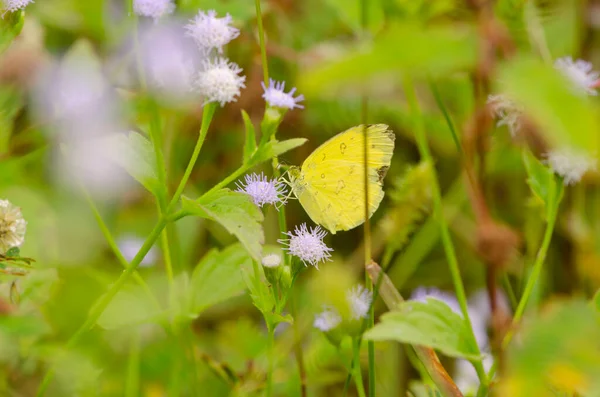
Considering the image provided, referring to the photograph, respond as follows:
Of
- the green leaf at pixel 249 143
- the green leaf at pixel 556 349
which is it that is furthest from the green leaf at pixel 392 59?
the green leaf at pixel 249 143

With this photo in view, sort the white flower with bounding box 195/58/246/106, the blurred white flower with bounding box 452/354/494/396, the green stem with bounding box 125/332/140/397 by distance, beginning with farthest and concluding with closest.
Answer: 1. the blurred white flower with bounding box 452/354/494/396
2. the green stem with bounding box 125/332/140/397
3. the white flower with bounding box 195/58/246/106

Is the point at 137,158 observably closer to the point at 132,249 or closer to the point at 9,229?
the point at 9,229

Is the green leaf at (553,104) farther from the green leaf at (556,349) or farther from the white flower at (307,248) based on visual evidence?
the white flower at (307,248)

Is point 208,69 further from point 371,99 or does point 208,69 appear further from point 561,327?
point 371,99

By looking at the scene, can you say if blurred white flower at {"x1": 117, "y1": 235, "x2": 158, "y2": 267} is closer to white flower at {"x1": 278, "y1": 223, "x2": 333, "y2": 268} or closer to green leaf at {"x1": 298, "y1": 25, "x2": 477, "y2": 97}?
white flower at {"x1": 278, "y1": 223, "x2": 333, "y2": 268}

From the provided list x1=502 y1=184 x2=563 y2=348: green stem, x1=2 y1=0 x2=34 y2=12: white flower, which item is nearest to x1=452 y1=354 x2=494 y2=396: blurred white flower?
x1=502 y1=184 x2=563 y2=348: green stem

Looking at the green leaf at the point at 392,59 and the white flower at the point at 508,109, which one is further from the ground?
the green leaf at the point at 392,59
